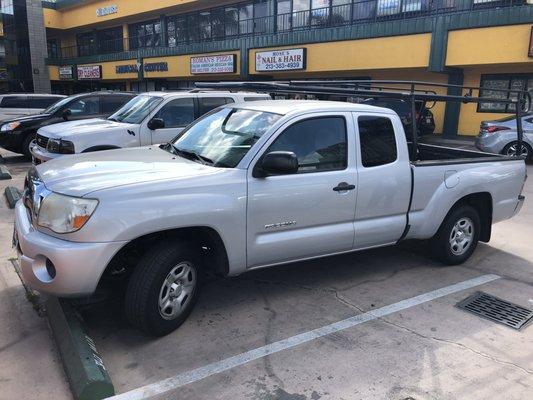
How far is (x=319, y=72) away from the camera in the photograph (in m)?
21.1

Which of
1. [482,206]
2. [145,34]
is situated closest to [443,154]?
[482,206]

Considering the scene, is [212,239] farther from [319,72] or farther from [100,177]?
[319,72]

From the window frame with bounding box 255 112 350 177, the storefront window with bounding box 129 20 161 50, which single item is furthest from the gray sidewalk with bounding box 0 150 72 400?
the storefront window with bounding box 129 20 161 50

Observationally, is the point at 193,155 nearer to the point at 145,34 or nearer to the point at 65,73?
the point at 145,34

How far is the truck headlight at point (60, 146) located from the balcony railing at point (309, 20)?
14.4 m

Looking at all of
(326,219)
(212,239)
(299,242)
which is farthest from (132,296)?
(326,219)

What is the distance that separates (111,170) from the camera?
380cm

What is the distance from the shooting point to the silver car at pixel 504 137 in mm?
12484

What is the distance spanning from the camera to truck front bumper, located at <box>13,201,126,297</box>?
325 cm

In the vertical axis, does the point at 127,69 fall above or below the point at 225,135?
above

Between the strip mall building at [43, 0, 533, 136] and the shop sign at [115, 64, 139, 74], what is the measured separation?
0.06 metres

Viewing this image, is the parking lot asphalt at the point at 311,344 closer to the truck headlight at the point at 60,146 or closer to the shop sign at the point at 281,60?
the truck headlight at the point at 60,146

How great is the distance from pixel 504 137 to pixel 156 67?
825 inches

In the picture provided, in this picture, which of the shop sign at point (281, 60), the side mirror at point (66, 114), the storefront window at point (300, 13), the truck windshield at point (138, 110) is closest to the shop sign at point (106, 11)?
the shop sign at point (281, 60)
